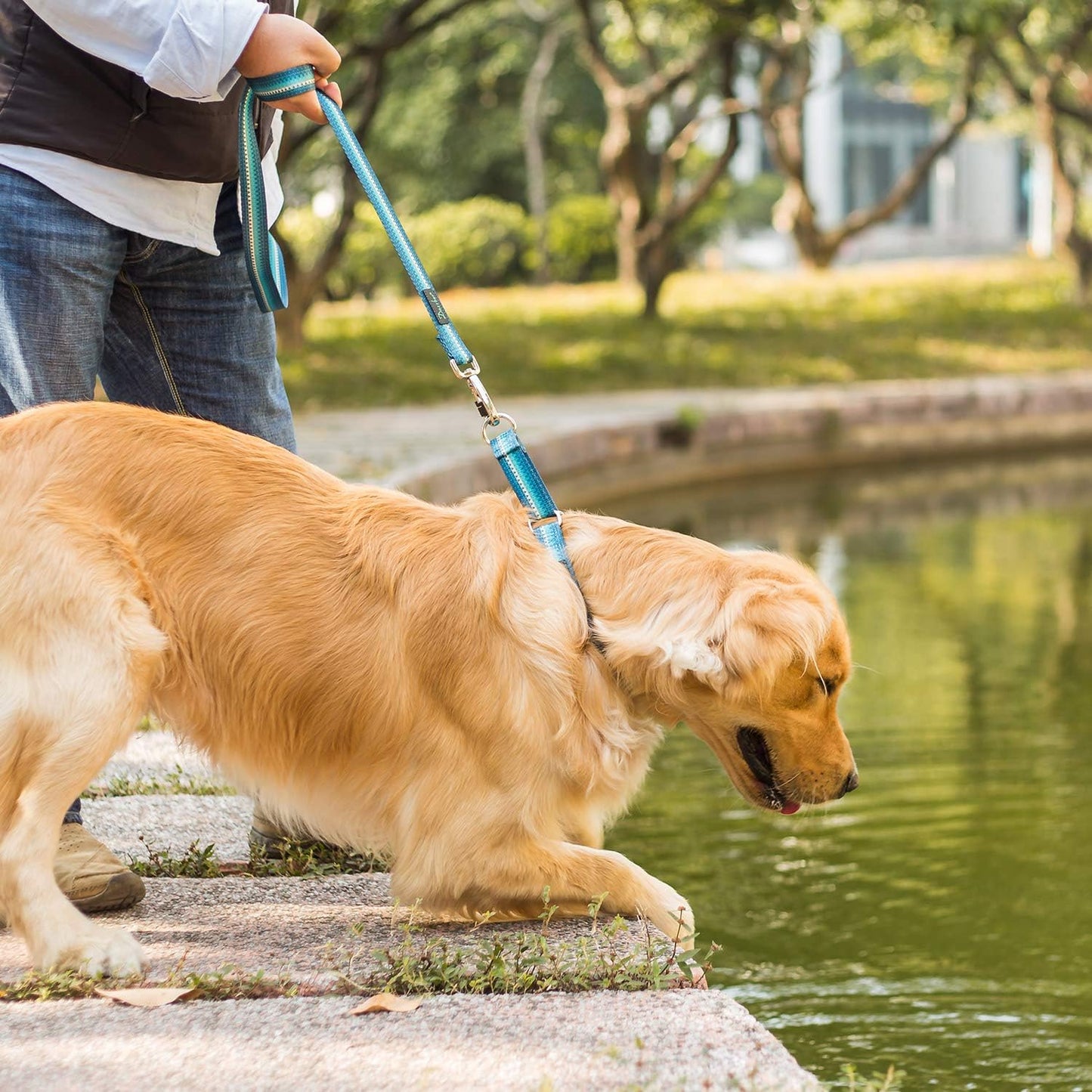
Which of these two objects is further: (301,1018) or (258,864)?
(258,864)

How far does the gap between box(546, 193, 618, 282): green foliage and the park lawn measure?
747 cm

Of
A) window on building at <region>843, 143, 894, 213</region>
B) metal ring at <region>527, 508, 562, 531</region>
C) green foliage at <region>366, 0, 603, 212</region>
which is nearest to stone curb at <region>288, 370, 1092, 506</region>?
metal ring at <region>527, 508, 562, 531</region>

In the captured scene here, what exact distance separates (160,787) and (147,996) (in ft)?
4.66

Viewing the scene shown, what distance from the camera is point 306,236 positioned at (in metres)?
30.2

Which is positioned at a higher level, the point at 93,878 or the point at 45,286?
the point at 45,286

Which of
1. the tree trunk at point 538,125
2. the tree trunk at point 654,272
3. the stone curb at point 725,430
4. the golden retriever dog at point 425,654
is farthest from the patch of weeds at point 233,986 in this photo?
the tree trunk at point 538,125

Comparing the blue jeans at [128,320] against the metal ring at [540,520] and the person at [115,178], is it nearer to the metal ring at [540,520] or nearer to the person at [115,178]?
the person at [115,178]

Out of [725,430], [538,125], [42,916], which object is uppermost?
[538,125]

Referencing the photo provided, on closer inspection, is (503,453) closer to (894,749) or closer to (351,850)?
(351,850)

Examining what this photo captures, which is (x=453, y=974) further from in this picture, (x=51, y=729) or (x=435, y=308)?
(x=435, y=308)

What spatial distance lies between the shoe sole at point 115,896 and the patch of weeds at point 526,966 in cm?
52

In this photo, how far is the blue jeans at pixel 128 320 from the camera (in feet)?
9.80

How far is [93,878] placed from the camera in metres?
2.88

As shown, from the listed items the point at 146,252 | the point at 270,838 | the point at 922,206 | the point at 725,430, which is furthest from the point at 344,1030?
the point at 922,206
